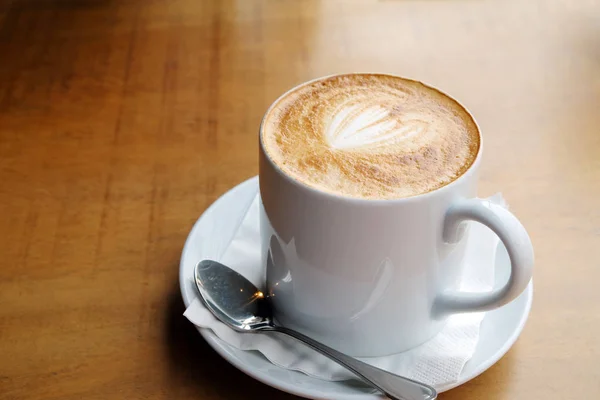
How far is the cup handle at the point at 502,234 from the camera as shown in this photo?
0.46 metres

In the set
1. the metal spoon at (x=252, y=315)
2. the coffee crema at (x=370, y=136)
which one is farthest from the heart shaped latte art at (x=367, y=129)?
the metal spoon at (x=252, y=315)

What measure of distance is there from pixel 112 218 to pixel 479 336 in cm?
40

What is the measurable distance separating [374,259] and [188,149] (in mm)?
403

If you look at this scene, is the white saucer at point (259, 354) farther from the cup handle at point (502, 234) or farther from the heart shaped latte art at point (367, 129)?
the heart shaped latte art at point (367, 129)

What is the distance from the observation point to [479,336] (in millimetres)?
552

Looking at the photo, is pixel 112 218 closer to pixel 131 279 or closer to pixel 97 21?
pixel 131 279

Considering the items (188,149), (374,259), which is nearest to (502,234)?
(374,259)

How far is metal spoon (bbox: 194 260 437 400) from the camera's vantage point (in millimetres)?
477

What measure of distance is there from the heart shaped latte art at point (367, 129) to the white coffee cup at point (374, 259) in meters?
0.06

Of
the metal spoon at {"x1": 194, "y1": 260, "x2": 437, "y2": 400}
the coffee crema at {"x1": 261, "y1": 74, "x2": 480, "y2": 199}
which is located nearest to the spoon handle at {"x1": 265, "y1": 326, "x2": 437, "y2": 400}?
the metal spoon at {"x1": 194, "y1": 260, "x2": 437, "y2": 400}

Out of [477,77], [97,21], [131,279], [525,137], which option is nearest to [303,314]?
[131,279]

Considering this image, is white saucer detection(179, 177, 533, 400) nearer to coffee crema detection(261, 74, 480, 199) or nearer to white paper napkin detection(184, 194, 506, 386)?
white paper napkin detection(184, 194, 506, 386)

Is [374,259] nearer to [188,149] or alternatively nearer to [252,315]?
[252,315]

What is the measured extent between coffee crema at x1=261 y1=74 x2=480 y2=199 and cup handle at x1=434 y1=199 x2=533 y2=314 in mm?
26
